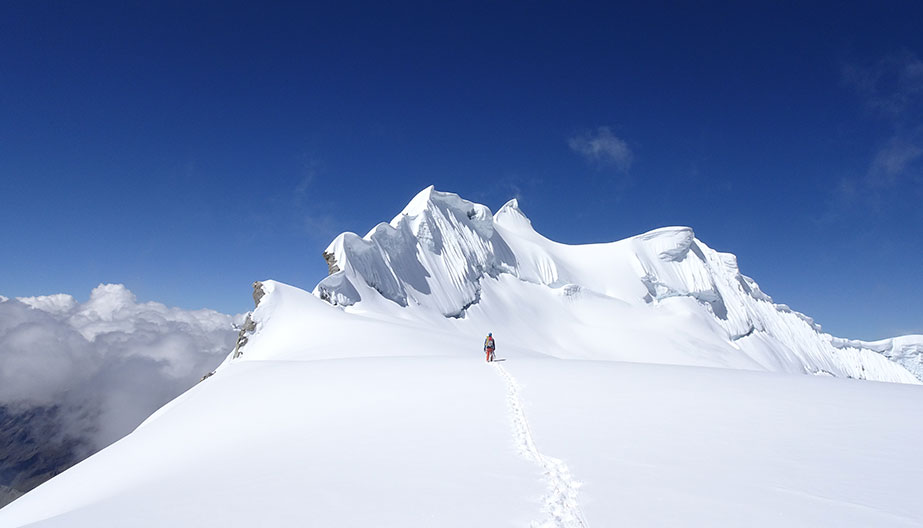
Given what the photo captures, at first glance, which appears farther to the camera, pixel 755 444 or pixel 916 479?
pixel 755 444

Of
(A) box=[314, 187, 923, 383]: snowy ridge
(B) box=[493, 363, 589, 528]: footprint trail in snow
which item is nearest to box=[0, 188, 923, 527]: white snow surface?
(B) box=[493, 363, 589, 528]: footprint trail in snow

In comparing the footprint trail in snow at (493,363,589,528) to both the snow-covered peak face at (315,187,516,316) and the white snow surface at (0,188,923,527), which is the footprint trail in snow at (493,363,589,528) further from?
the snow-covered peak face at (315,187,516,316)

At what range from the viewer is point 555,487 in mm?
5254

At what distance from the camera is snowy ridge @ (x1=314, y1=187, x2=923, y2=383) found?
53562mm

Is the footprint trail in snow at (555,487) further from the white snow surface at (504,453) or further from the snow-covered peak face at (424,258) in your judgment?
the snow-covered peak face at (424,258)

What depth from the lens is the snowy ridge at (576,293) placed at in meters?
53.6

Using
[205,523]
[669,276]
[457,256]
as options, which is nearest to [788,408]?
[205,523]

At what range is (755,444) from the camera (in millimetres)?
6645

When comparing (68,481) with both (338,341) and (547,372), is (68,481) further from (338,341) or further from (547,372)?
(338,341)

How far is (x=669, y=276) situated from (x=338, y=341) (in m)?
83.6

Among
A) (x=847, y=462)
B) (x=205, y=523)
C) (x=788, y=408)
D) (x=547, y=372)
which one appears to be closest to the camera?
(x=205, y=523)

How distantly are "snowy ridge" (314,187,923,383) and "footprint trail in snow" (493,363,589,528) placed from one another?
126 feet

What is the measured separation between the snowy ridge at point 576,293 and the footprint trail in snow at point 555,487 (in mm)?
38522

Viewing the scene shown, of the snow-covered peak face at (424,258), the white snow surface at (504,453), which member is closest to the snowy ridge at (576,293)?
the snow-covered peak face at (424,258)
